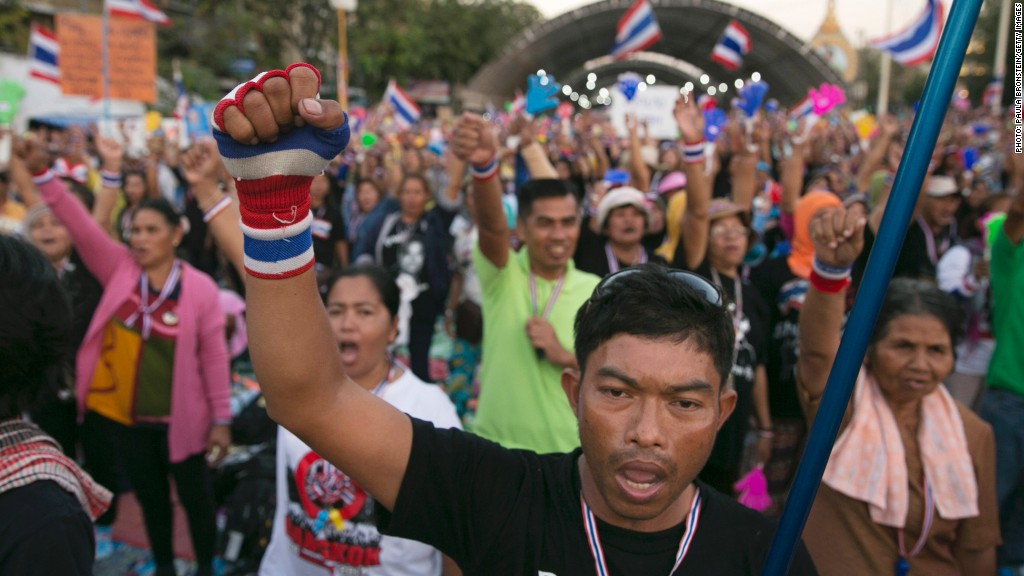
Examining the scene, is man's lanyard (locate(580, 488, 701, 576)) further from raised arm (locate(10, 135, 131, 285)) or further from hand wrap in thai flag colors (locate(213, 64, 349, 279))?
raised arm (locate(10, 135, 131, 285))

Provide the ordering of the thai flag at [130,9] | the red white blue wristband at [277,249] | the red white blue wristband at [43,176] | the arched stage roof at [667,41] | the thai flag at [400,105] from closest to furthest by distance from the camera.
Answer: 1. the red white blue wristband at [277,249]
2. the red white blue wristband at [43,176]
3. the thai flag at [130,9]
4. the thai flag at [400,105]
5. the arched stage roof at [667,41]

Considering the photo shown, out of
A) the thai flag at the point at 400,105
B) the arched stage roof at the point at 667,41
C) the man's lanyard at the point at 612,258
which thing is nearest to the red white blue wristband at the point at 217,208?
the man's lanyard at the point at 612,258

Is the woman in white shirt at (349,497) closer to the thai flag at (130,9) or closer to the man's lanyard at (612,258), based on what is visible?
the man's lanyard at (612,258)

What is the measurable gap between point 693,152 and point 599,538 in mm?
2889

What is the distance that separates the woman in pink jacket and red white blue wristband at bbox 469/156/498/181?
4.88 feet

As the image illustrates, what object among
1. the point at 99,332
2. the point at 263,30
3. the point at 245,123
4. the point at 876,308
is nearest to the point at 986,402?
the point at 876,308

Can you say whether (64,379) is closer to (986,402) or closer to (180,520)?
(180,520)

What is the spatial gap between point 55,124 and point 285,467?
80.0 feet

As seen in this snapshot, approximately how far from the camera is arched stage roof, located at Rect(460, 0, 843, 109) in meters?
30.9

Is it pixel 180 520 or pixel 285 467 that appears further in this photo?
pixel 180 520

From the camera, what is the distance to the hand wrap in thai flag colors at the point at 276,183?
1048mm

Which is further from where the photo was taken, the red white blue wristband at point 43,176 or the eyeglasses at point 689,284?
the red white blue wristband at point 43,176

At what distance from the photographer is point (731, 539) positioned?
1.36 m

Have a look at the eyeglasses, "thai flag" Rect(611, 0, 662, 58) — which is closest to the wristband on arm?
the eyeglasses
